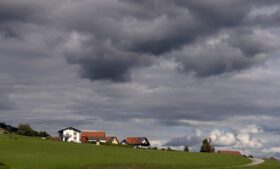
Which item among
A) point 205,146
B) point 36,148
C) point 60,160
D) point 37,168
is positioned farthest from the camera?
point 205,146

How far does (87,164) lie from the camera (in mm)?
87250

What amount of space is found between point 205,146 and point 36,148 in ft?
271

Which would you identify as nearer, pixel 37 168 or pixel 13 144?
pixel 37 168

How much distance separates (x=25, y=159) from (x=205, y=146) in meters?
106

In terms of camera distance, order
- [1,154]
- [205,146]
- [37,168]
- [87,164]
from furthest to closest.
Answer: [205,146] < [1,154] < [87,164] < [37,168]

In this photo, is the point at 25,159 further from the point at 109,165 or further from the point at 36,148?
the point at 36,148

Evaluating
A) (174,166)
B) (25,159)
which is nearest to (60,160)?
(25,159)

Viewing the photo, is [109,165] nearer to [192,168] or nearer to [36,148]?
[192,168]

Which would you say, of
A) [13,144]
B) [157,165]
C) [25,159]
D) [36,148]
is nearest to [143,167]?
[157,165]

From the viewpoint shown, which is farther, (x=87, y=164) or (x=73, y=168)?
(x=87, y=164)

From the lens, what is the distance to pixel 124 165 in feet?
294

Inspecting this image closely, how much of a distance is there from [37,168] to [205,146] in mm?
116820

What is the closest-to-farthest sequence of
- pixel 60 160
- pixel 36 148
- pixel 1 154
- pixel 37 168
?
1. pixel 37 168
2. pixel 60 160
3. pixel 1 154
4. pixel 36 148

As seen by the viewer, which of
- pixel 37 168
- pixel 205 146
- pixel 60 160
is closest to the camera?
pixel 37 168
